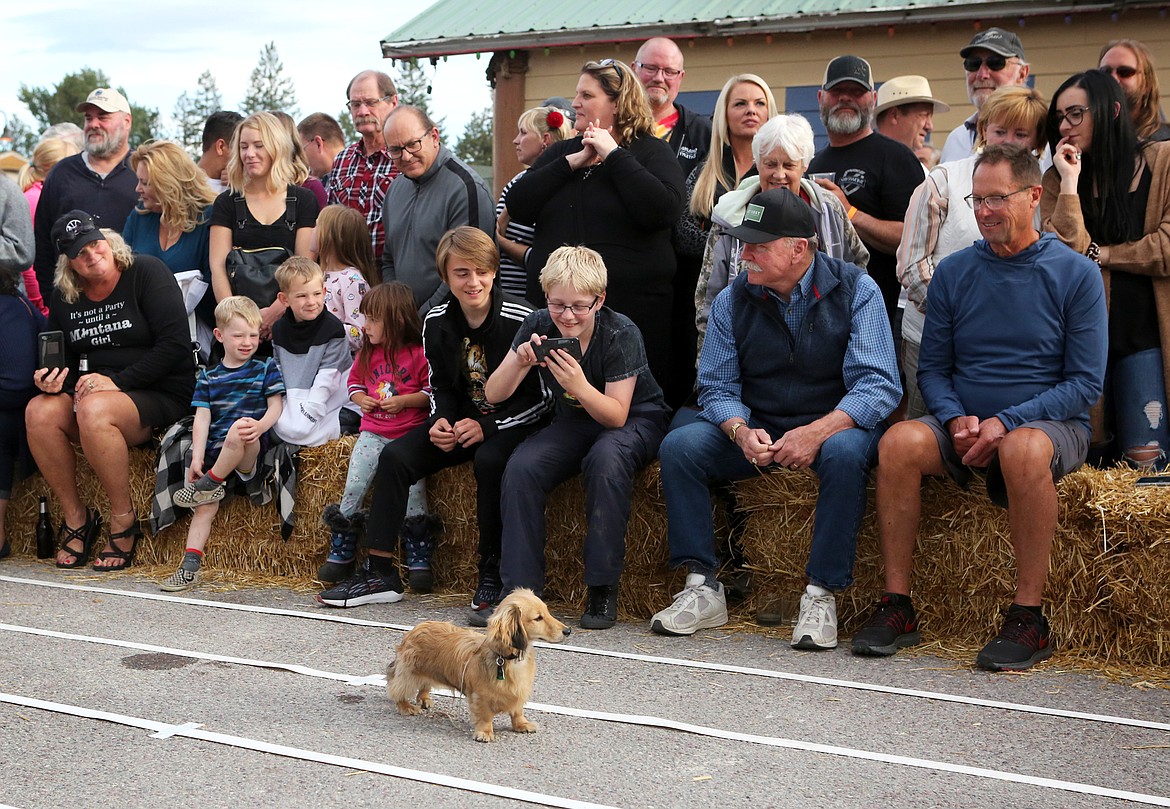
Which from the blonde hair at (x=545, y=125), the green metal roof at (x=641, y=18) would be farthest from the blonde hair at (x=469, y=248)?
the green metal roof at (x=641, y=18)

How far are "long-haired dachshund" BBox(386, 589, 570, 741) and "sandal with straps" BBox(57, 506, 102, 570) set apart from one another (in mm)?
3506

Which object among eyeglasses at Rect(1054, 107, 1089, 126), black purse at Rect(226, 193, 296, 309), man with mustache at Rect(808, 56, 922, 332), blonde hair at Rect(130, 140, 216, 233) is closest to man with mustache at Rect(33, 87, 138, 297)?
blonde hair at Rect(130, 140, 216, 233)

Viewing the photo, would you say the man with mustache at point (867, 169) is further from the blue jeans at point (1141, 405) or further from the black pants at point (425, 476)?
the black pants at point (425, 476)

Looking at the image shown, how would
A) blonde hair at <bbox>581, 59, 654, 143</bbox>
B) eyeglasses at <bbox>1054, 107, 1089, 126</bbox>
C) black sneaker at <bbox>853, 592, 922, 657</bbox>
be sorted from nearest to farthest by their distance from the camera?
black sneaker at <bbox>853, 592, 922, 657</bbox> < eyeglasses at <bbox>1054, 107, 1089, 126</bbox> < blonde hair at <bbox>581, 59, 654, 143</bbox>

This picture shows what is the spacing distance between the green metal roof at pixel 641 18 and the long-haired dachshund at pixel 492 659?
8.69m

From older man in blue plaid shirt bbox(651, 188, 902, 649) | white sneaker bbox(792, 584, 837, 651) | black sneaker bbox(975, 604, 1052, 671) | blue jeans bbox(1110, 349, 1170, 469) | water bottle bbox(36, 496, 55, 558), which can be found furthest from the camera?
water bottle bbox(36, 496, 55, 558)

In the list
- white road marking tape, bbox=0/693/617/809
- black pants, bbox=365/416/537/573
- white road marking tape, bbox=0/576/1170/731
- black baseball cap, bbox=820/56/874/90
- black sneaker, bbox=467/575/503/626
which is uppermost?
black baseball cap, bbox=820/56/874/90

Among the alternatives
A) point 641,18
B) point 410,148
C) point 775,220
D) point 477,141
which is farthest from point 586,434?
point 477,141

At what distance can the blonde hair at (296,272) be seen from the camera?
648cm

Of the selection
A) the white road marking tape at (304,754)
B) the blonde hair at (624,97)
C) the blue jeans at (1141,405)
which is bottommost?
the white road marking tape at (304,754)

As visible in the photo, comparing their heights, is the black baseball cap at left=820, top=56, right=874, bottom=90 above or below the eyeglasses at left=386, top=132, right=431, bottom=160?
above

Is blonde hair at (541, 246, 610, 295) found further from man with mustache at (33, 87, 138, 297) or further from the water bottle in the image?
man with mustache at (33, 87, 138, 297)

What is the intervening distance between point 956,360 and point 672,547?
1442 millimetres

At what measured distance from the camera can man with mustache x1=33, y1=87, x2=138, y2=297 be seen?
26.7ft
